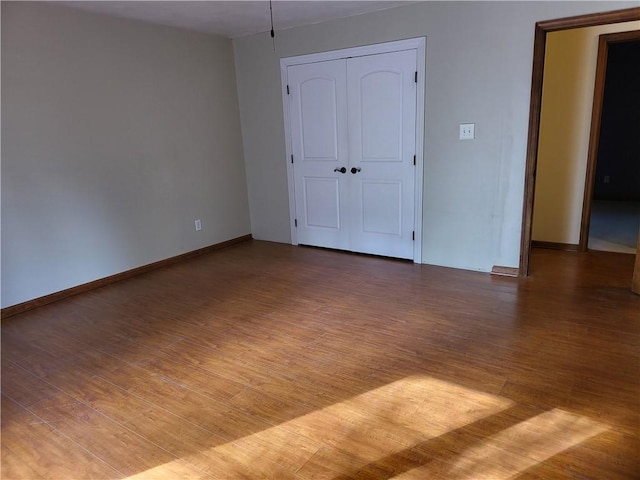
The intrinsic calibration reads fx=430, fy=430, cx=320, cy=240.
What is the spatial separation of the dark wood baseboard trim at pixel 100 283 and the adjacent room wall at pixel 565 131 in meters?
3.54

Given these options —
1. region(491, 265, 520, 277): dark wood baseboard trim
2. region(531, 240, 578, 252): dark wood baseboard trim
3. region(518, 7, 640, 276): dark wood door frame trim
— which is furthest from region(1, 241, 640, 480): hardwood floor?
region(531, 240, 578, 252): dark wood baseboard trim

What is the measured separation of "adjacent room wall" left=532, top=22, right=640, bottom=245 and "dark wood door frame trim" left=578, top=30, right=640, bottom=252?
34mm

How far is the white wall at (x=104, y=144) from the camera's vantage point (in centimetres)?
329

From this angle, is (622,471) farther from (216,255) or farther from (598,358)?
(216,255)

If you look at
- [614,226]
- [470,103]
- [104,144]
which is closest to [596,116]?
[470,103]

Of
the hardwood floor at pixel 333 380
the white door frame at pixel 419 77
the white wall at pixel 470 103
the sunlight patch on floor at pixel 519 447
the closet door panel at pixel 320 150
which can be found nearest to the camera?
the sunlight patch on floor at pixel 519 447

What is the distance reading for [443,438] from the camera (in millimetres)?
1867

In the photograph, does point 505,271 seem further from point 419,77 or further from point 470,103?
point 419,77

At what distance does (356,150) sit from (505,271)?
1.83m

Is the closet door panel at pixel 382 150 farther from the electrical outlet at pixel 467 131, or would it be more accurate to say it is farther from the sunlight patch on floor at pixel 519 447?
the sunlight patch on floor at pixel 519 447

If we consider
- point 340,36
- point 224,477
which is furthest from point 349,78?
point 224,477

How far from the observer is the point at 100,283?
3.91 meters

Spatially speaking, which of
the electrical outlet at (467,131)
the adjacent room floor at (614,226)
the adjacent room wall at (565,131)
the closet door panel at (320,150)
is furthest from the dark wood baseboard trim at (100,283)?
the adjacent room floor at (614,226)

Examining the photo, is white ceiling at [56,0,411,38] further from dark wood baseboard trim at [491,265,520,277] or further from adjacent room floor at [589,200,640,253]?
adjacent room floor at [589,200,640,253]
